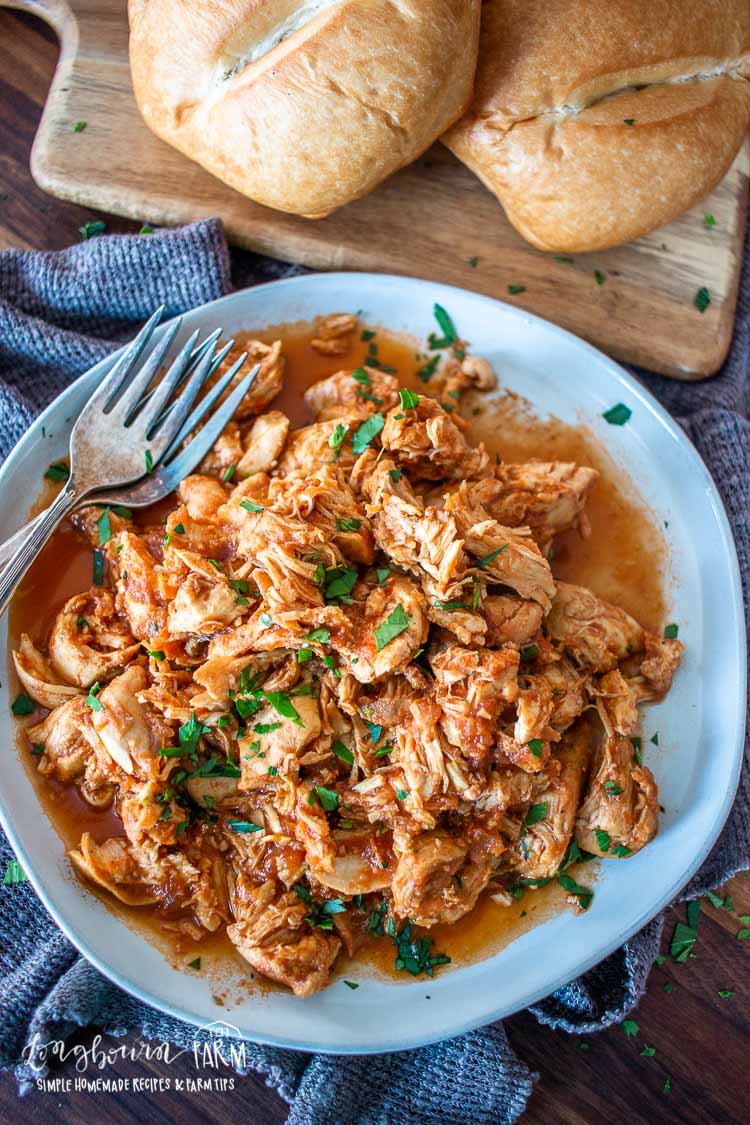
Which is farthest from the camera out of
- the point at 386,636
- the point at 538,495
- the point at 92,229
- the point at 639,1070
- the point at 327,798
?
the point at 92,229

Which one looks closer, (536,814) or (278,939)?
(278,939)

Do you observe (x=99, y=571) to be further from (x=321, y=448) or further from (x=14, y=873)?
(x=14, y=873)

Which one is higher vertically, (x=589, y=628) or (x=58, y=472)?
(x=58, y=472)

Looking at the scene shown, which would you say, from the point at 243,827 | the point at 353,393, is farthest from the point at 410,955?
the point at 353,393

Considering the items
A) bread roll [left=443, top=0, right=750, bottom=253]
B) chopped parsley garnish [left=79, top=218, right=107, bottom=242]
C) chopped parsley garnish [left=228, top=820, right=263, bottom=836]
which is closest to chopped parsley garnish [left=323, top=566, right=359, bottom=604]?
chopped parsley garnish [left=228, top=820, right=263, bottom=836]

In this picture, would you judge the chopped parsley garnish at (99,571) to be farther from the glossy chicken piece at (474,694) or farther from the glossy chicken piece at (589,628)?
the glossy chicken piece at (589,628)

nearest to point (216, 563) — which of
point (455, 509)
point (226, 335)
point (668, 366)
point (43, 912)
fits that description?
point (455, 509)

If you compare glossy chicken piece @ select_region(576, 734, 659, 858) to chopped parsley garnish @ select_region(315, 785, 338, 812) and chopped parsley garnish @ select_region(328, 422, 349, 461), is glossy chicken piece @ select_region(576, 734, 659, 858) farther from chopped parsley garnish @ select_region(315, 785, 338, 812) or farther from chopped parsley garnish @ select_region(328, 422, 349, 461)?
chopped parsley garnish @ select_region(328, 422, 349, 461)
